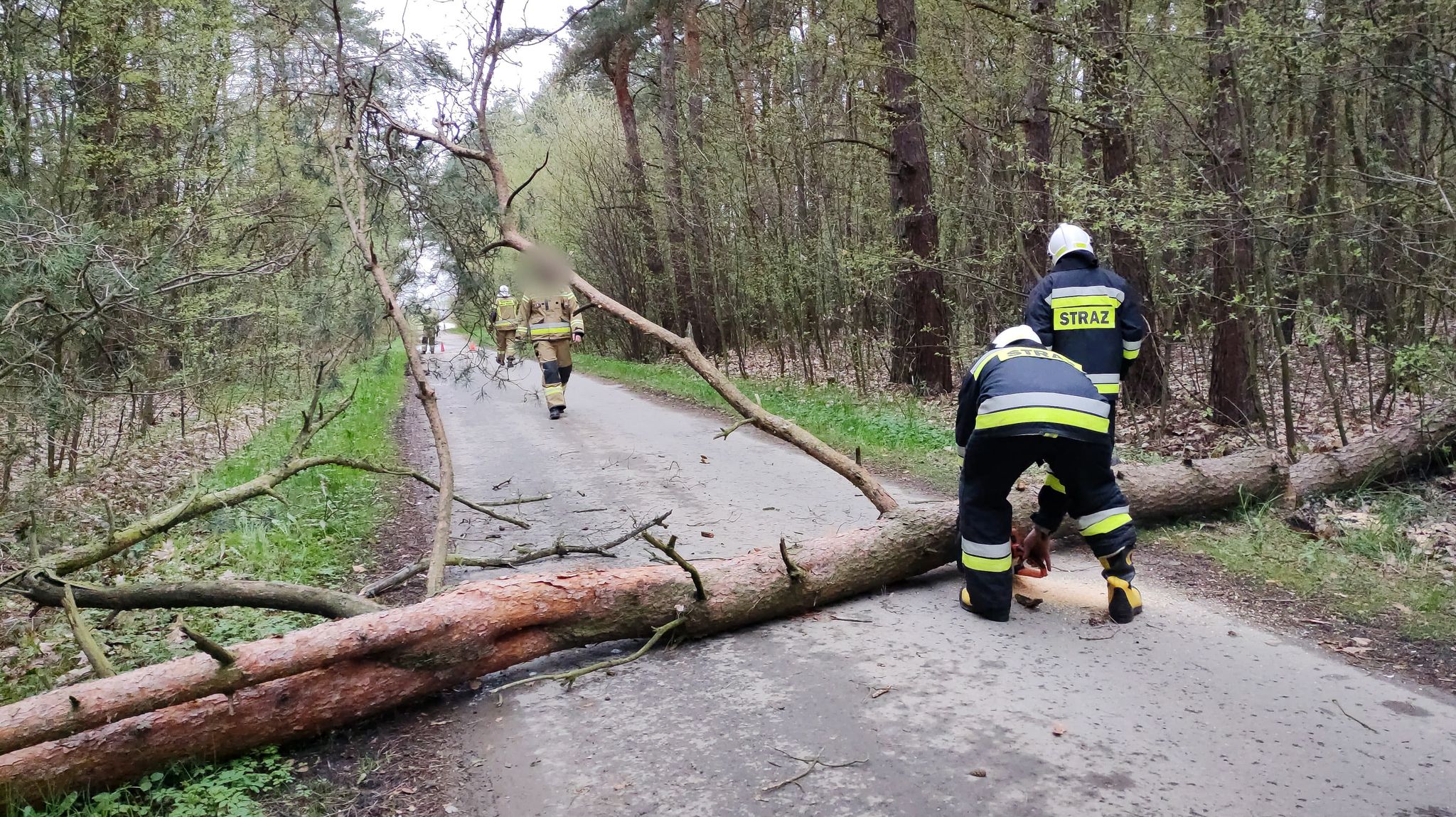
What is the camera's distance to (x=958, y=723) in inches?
121

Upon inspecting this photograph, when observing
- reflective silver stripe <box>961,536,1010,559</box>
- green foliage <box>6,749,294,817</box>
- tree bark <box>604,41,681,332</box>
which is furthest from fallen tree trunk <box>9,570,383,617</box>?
tree bark <box>604,41,681,332</box>

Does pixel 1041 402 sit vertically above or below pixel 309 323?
below

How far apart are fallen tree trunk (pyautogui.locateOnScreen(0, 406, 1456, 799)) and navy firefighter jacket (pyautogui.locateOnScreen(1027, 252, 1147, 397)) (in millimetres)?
969

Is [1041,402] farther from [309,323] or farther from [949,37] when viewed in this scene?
[949,37]

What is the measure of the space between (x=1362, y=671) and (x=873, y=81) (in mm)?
11235

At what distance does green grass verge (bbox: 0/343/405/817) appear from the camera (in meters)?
2.78

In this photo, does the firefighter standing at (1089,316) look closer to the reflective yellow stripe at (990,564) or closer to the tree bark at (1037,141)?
the reflective yellow stripe at (990,564)

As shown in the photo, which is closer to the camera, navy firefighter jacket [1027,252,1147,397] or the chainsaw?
the chainsaw

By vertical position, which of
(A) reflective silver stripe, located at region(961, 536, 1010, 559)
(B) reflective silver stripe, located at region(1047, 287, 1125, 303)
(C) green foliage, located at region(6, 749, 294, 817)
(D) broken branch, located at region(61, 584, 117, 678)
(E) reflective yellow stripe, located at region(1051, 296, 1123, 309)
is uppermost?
(B) reflective silver stripe, located at region(1047, 287, 1125, 303)

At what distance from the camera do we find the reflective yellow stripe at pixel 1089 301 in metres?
4.93

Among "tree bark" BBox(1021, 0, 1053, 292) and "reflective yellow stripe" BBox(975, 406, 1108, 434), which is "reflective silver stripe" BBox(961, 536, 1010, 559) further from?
"tree bark" BBox(1021, 0, 1053, 292)

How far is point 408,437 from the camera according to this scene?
11.0 m

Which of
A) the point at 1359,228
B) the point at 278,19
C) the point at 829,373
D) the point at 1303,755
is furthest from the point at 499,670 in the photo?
the point at 829,373

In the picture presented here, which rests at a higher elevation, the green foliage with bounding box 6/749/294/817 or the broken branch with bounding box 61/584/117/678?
the broken branch with bounding box 61/584/117/678
